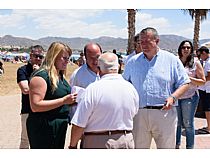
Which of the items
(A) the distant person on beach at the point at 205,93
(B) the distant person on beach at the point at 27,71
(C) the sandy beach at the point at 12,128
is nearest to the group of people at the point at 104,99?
(B) the distant person on beach at the point at 27,71

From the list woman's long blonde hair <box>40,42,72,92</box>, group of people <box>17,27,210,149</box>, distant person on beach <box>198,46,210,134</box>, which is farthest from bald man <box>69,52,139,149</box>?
distant person on beach <box>198,46,210,134</box>

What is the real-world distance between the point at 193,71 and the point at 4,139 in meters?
3.49

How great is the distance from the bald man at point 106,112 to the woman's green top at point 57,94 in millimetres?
349

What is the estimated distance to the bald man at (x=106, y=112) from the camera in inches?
117

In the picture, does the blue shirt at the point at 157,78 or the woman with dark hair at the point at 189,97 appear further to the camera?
the woman with dark hair at the point at 189,97

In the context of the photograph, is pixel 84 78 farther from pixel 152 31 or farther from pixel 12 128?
pixel 12 128

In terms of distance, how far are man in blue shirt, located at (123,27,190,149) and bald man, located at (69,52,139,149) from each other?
673mm

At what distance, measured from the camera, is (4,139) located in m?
6.90

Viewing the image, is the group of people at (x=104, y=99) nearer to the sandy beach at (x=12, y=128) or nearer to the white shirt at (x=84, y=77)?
the white shirt at (x=84, y=77)

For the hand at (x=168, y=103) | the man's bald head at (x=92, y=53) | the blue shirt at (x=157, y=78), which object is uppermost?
the man's bald head at (x=92, y=53)

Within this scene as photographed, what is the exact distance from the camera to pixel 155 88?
3.81 m

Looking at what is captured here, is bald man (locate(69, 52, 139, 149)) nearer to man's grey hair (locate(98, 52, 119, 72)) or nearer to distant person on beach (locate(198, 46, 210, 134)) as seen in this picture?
man's grey hair (locate(98, 52, 119, 72))

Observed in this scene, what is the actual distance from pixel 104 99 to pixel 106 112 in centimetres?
11
